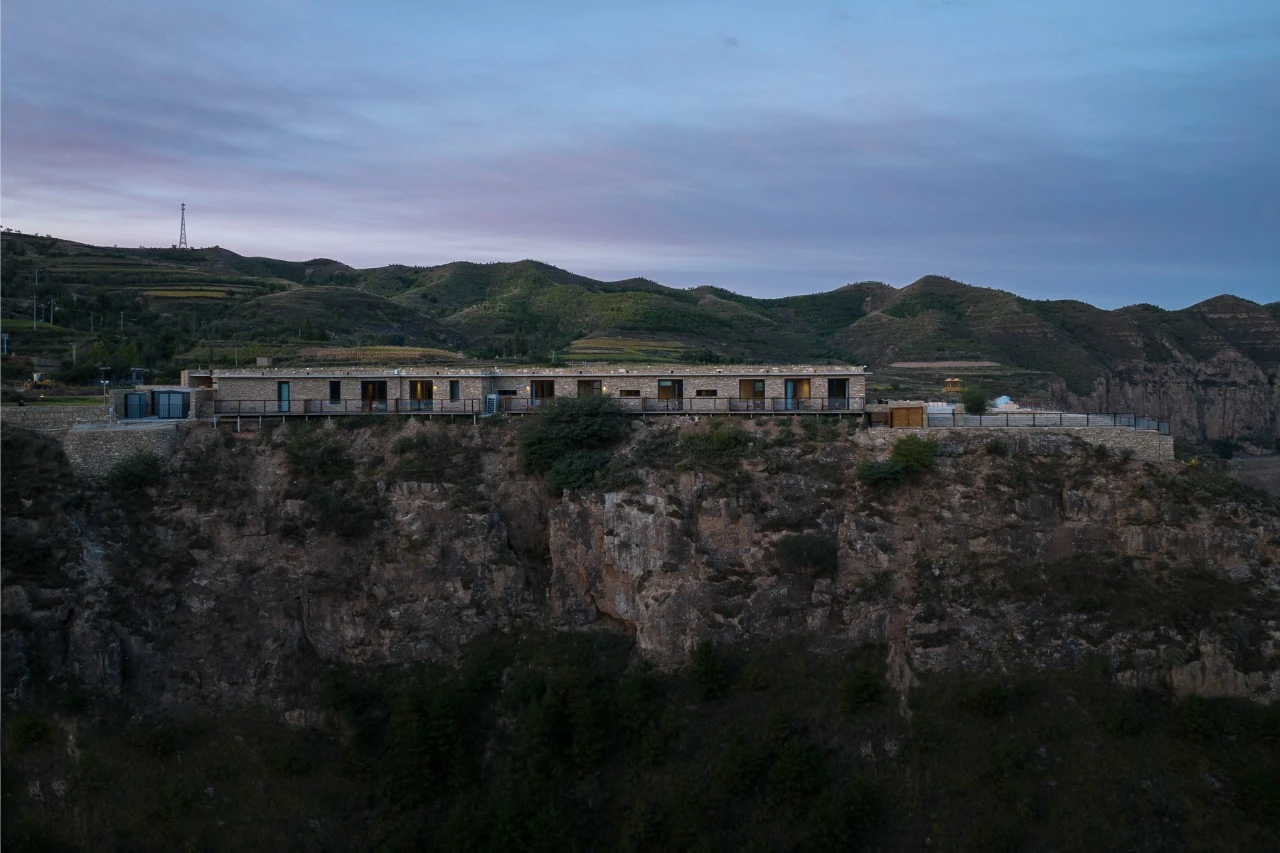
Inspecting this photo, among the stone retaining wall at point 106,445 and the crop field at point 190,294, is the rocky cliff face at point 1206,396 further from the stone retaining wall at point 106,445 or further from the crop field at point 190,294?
the stone retaining wall at point 106,445

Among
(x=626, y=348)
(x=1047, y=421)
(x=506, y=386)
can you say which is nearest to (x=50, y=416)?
(x=506, y=386)

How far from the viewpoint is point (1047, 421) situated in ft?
114

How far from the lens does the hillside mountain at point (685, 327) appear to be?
206ft

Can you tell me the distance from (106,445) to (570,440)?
1639cm

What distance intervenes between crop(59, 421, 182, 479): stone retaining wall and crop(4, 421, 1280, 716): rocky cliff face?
75 centimetres

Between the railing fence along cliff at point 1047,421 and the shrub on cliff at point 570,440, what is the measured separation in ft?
39.5

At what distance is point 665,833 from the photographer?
26.0 m

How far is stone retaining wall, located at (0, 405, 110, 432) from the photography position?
33906 mm

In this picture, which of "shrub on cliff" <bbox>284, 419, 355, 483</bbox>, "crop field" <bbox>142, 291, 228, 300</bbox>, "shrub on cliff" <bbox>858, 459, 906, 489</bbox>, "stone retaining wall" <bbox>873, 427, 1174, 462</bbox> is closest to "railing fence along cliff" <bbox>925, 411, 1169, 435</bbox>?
"stone retaining wall" <bbox>873, 427, 1174, 462</bbox>

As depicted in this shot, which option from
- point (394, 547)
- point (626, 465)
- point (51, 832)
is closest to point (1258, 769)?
point (626, 465)

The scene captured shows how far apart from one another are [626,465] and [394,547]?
8.43 m

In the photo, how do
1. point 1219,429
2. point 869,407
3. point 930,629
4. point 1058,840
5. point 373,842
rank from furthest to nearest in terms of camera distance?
1. point 1219,429
2. point 869,407
3. point 930,629
4. point 373,842
5. point 1058,840

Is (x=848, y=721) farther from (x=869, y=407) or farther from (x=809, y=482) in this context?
(x=869, y=407)

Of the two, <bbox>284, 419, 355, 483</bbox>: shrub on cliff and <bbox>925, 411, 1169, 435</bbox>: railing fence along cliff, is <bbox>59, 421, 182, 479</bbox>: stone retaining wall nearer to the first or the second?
<bbox>284, 419, 355, 483</bbox>: shrub on cliff
